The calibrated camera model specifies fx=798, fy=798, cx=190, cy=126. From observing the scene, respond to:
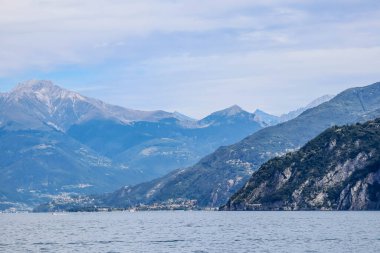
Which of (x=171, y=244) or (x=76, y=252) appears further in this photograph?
(x=171, y=244)

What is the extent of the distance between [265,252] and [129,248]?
3448cm

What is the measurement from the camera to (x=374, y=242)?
598ft

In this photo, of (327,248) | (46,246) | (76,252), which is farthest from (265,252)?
(46,246)

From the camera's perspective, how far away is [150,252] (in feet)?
569

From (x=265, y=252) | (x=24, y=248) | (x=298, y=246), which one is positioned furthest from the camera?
(x=24, y=248)

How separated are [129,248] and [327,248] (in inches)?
1782

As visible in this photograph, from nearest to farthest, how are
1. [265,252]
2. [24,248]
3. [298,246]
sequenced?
[265,252], [298,246], [24,248]

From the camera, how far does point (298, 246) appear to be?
178125 mm

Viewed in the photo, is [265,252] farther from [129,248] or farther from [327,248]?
[129,248]

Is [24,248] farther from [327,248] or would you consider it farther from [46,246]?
[327,248]

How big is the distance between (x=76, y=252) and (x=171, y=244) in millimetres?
28258

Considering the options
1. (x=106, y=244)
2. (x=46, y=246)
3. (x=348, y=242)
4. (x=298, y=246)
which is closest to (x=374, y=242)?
(x=348, y=242)

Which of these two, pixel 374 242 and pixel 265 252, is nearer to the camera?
pixel 265 252

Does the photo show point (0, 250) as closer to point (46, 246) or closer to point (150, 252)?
point (46, 246)
